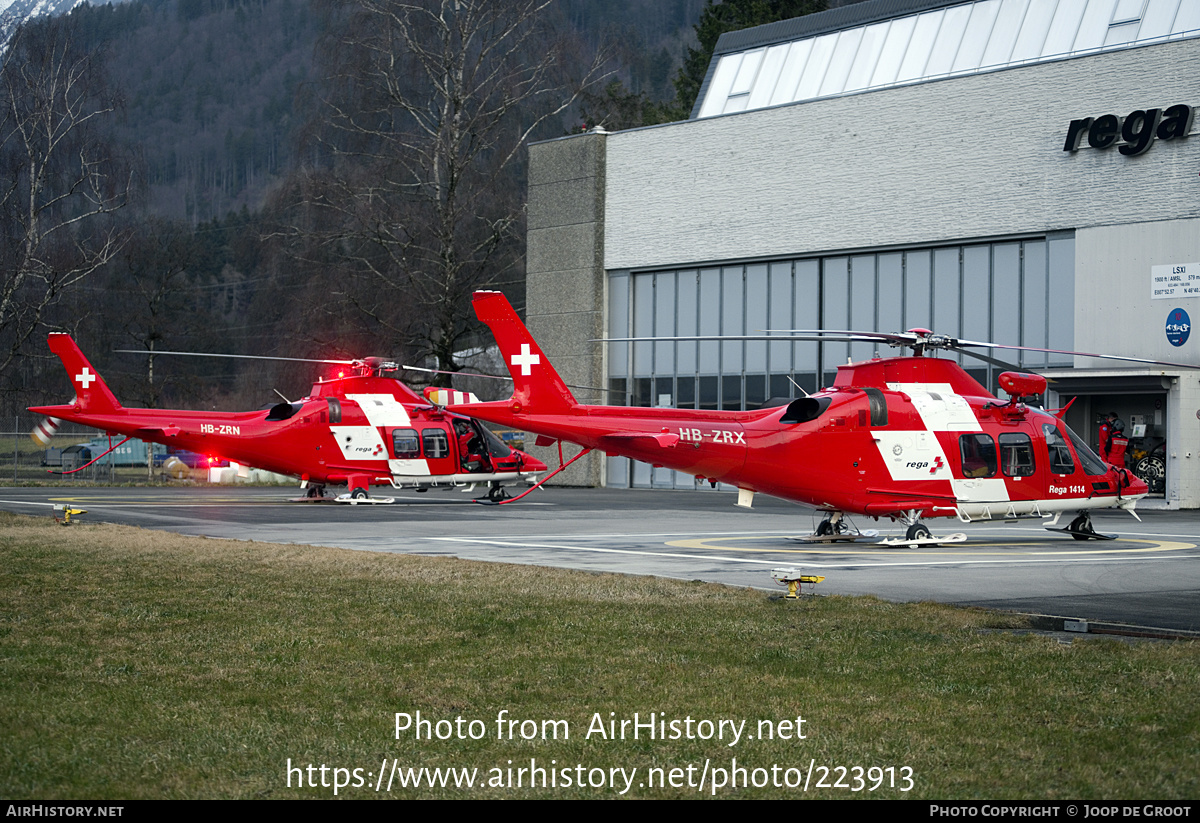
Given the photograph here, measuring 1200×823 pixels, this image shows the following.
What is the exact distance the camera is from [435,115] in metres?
44.9

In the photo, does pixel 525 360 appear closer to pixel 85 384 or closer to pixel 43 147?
pixel 85 384

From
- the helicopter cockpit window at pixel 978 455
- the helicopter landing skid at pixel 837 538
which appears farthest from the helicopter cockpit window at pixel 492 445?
the helicopter cockpit window at pixel 978 455

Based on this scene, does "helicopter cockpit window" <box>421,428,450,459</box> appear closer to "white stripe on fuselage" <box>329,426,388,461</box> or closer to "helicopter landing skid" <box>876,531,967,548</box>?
"white stripe on fuselage" <box>329,426,388,461</box>

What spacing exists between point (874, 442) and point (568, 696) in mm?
12381

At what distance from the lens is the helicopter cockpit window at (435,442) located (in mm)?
29891

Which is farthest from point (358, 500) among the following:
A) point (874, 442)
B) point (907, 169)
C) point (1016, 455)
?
point (907, 169)

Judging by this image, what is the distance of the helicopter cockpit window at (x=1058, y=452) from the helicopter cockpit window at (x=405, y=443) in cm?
1531

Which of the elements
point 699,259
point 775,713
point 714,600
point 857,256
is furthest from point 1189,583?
point 699,259

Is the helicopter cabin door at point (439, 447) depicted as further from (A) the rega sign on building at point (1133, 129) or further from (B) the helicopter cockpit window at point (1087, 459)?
(A) the rega sign on building at point (1133, 129)

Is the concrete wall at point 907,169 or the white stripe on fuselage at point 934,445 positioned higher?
the concrete wall at point 907,169

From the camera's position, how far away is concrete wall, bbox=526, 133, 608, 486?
4228 centimetres

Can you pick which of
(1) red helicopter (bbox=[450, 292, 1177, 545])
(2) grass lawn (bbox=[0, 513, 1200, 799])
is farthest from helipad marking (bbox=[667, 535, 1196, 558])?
(2) grass lawn (bbox=[0, 513, 1200, 799])

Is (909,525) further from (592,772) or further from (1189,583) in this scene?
(592,772)

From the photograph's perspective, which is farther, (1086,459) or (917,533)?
(1086,459)
